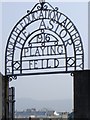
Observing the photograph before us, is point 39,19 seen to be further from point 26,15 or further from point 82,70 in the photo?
point 82,70

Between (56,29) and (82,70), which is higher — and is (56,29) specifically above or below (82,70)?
above

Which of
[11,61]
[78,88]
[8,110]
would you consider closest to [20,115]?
[8,110]

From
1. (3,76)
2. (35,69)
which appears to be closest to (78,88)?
(35,69)

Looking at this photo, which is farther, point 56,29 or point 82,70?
point 56,29

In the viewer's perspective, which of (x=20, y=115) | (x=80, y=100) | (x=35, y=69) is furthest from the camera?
(x=20, y=115)

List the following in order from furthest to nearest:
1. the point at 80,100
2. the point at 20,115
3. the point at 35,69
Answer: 1. the point at 20,115
2. the point at 35,69
3. the point at 80,100

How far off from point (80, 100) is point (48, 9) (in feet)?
7.34

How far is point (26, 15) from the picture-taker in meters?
8.20

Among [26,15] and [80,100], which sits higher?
[26,15]

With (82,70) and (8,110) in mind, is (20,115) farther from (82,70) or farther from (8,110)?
(82,70)

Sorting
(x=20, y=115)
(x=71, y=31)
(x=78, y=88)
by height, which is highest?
(x=71, y=31)

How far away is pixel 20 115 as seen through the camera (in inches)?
347

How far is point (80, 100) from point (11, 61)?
190 cm

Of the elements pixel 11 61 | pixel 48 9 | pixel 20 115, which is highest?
pixel 48 9
